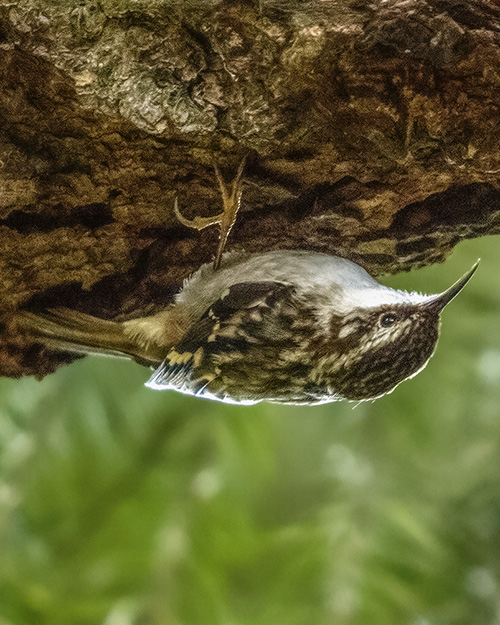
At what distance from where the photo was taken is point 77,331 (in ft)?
4.00

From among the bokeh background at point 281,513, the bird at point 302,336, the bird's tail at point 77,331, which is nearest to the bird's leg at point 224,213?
the bird at point 302,336

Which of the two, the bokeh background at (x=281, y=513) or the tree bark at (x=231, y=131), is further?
the bokeh background at (x=281, y=513)

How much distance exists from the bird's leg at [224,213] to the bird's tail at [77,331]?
23 cm

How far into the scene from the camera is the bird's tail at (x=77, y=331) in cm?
121

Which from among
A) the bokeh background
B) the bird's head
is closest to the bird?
the bird's head

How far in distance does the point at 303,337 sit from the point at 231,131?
0.38 meters

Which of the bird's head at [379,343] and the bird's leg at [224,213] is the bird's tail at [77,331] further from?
the bird's head at [379,343]

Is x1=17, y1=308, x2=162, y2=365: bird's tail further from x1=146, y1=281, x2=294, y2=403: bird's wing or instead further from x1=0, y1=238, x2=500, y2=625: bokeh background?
x1=0, y1=238, x2=500, y2=625: bokeh background

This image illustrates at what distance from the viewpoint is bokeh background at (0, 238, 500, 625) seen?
1552 mm

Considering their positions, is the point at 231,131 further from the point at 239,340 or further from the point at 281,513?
the point at 281,513

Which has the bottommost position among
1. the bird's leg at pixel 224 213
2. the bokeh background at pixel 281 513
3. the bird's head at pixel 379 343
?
the bokeh background at pixel 281 513

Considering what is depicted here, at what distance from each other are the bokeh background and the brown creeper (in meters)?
0.32

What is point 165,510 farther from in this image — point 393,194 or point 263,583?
point 393,194

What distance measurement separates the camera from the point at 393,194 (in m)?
1.09
